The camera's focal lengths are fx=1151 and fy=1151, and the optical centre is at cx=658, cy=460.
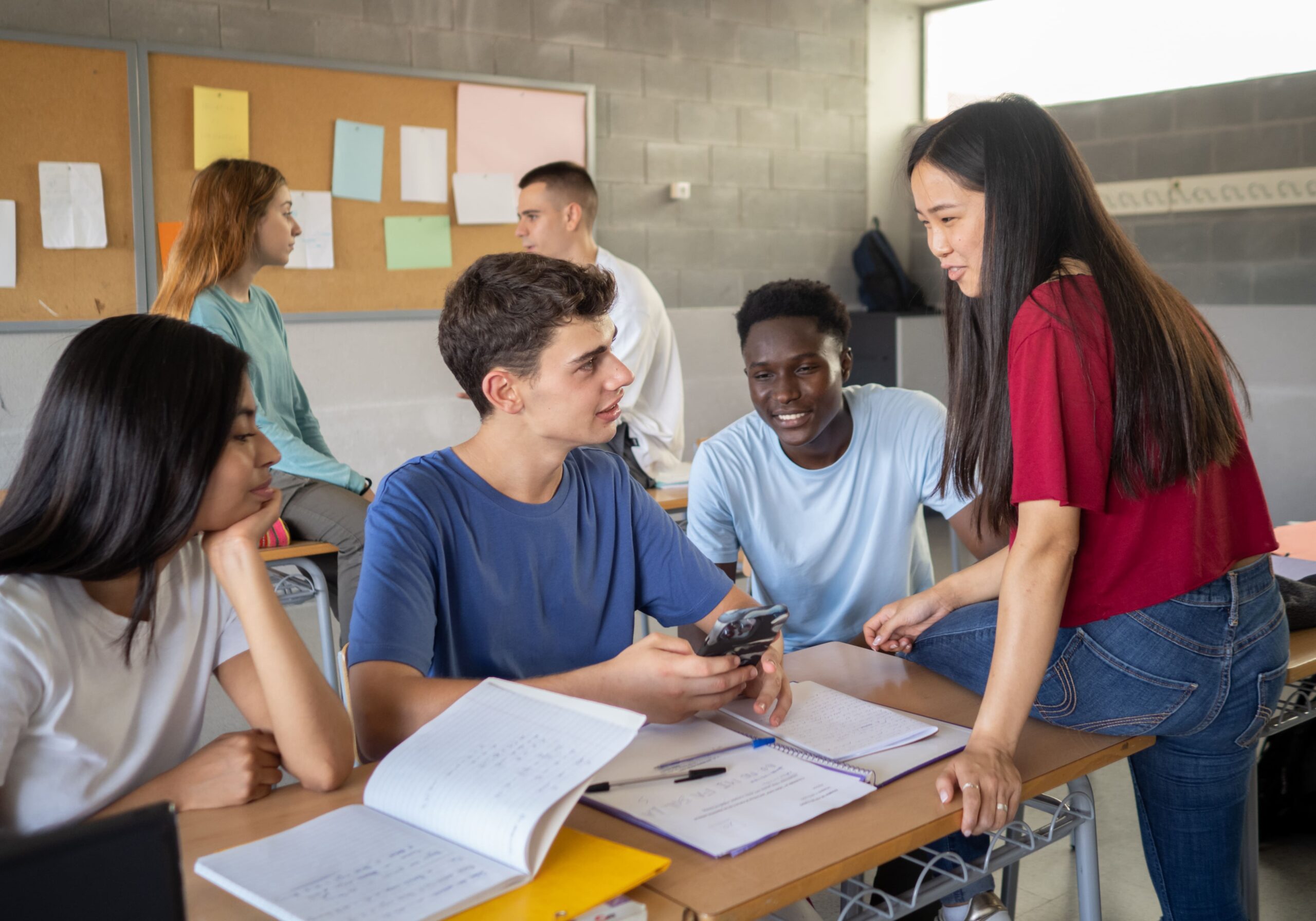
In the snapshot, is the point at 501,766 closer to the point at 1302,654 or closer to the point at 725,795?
the point at 725,795

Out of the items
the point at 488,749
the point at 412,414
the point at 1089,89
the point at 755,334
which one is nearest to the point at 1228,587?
the point at 488,749

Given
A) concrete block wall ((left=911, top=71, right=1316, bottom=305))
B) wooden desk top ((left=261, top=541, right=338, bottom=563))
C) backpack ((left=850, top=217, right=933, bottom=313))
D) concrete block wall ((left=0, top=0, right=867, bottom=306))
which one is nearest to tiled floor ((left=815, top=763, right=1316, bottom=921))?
wooden desk top ((left=261, top=541, right=338, bottom=563))

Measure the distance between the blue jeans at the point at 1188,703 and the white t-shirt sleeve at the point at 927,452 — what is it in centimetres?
71

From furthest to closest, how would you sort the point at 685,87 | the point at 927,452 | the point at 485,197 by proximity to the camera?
1. the point at 685,87
2. the point at 485,197
3. the point at 927,452

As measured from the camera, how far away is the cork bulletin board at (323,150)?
13.5 ft

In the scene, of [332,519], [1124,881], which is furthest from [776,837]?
[332,519]

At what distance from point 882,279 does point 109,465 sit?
5401 millimetres

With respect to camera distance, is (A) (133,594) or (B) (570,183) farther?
(B) (570,183)

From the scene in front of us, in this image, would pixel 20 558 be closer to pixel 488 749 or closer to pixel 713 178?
pixel 488 749

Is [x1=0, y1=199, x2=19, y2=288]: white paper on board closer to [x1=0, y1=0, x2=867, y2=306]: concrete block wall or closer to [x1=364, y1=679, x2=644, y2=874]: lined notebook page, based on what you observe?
[x1=0, y1=0, x2=867, y2=306]: concrete block wall

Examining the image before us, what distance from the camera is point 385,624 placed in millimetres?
1379

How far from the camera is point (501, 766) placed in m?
1.03

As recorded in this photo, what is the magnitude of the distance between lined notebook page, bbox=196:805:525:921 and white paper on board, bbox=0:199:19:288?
3.51 m

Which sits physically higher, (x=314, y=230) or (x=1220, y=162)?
(x=1220, y=162)
